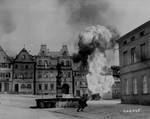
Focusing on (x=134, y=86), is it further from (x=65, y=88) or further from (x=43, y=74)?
(x=65, y=88)

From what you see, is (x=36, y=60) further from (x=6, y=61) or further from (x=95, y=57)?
(x=95, y=57)

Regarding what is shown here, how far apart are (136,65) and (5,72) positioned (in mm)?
61043

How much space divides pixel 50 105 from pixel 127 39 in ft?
39.0

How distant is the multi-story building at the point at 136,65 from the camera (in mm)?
33438

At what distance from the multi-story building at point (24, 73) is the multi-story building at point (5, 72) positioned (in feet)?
4.48

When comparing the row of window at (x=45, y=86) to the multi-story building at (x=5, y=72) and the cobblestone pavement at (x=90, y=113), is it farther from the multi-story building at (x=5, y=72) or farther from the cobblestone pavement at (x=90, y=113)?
the cobblestone pavement at (x=90, y=113)

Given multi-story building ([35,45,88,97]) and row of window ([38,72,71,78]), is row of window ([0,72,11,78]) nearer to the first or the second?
multi-story building ([35,45,88,97])

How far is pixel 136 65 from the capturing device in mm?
36469

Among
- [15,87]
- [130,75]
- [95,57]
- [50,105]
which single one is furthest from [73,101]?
[15,87]

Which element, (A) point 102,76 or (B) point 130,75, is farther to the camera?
(A) point 102,76

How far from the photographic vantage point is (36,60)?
95.6 m

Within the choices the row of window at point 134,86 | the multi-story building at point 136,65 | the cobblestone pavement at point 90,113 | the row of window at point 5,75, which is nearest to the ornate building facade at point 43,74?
the row of window at point 5,75

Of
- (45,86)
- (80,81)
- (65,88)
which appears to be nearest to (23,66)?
(45,86)

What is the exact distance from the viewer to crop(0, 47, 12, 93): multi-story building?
9069 centimetres
